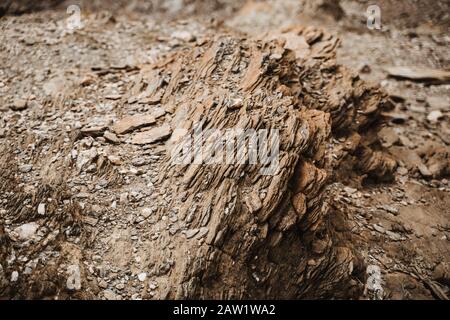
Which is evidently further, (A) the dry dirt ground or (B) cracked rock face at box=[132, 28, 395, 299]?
(B) cracked rock face at box=[132, 28, 395, 299]

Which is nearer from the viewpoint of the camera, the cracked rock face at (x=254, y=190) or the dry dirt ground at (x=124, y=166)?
the dry dirt ground at (x=124, y=166)

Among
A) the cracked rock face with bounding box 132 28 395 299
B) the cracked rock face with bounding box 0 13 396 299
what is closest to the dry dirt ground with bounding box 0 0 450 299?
the cracked rock face with bounding box 0 13 396 299

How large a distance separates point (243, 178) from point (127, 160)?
243cm

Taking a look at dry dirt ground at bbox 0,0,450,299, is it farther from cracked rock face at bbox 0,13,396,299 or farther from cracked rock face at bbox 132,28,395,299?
cracked rock face at bbox 132,28,395,299

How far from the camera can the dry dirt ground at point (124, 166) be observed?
5.45 meters

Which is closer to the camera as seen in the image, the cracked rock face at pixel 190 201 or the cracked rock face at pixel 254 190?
the cracked rock face at pixel 190 201

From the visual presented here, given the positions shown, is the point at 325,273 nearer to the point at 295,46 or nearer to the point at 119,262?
the point at 119,262

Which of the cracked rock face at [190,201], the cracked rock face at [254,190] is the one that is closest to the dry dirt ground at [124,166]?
the cracked rock face at [190,201]

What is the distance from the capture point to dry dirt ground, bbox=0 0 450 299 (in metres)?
5.45

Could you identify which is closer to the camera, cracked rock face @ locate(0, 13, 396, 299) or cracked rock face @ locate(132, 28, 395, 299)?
cracked rock face @ locate(0, 13, 396, 299)

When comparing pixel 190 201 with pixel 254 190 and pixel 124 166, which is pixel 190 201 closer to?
pixel 254 190

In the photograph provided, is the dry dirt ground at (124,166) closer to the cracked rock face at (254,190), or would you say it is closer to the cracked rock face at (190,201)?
the cracked rock face at (190,201)

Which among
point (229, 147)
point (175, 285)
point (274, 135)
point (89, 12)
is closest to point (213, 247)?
point (175, 285)

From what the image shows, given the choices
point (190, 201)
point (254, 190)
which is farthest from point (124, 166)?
point (254, 190)
